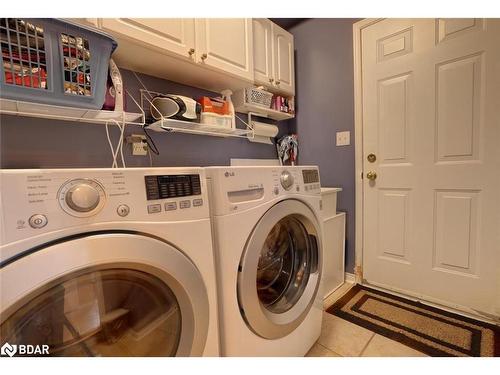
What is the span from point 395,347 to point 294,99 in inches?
72.2

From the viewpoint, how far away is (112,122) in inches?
47.1

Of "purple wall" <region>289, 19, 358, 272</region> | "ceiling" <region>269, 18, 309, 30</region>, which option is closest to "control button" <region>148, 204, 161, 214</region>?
"purple wall" <region>289, 19, 358, 272</region>

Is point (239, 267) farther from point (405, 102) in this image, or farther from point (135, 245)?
point (405, 102)

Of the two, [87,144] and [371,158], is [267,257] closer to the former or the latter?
[87,144]

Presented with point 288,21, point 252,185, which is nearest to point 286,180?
point 252,185

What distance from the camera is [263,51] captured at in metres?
1.64

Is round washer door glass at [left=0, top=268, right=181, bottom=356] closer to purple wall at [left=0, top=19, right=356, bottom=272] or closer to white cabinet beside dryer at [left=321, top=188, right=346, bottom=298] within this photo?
purple wall at [left=0, top=19, right=356, bottom=272]

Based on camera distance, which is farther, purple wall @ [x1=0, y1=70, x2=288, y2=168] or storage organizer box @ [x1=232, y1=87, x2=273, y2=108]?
storage organizer box @ [x1=232, y1=87, x2=273, y2=108]

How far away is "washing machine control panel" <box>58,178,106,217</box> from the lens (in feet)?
1.58

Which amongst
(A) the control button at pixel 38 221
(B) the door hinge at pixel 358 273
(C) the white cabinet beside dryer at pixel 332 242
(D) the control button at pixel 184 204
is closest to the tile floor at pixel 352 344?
(C) the white cabinet beside dryer at pixel 332 242

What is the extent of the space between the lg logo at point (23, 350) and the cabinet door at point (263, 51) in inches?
64.0

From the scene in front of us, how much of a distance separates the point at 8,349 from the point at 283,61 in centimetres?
202
